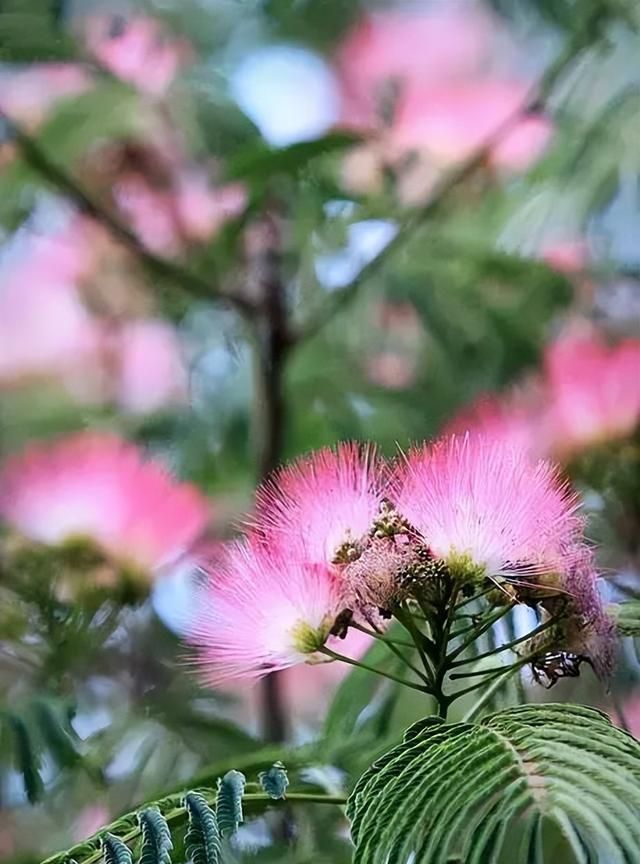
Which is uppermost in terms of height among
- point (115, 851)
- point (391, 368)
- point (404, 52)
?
point (404, 52)

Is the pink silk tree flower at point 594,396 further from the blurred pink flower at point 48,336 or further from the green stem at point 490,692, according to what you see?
the blurred pink flower at point 48,336

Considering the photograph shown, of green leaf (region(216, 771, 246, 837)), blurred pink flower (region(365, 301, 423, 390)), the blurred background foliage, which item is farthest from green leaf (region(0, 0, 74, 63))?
green leaf (region(216, 771, 246, 837))

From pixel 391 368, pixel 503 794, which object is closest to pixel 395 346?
pixel 391 368

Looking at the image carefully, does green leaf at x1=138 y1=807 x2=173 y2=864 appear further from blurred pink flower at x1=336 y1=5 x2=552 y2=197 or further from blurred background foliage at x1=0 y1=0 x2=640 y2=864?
blurred pink flower at x1=336 y1=5 x2=552 y2=197

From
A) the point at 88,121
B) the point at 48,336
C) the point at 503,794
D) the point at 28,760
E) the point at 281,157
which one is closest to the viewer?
the point at 503,794

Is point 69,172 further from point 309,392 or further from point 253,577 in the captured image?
point 253,577

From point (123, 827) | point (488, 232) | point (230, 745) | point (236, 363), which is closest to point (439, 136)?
point (488, 232)

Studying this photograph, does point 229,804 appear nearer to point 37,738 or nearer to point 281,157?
point 37,738
